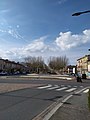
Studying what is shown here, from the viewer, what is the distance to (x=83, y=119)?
9.25m

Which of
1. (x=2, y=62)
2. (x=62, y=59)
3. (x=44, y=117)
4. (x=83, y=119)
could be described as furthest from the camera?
(x=62, y=59)

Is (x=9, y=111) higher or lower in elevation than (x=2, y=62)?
lower

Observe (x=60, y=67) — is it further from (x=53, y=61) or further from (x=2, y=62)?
(x=2, y=62)

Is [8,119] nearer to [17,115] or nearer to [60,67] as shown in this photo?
[17,115]

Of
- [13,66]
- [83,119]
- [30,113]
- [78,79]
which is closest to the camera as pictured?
[83,119]

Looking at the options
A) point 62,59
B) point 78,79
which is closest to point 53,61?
point 62,59

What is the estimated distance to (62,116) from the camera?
10.1 m

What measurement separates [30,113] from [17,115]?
806 millimetres

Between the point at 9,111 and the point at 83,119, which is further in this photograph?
the point at 9,111

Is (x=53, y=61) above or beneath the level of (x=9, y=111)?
above

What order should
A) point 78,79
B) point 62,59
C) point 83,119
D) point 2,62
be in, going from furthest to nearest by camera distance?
point 62,59 < point 2,62 < point 78,79 < point 83,119

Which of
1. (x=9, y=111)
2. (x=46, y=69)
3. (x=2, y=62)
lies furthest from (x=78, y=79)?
(x=46, y=69)

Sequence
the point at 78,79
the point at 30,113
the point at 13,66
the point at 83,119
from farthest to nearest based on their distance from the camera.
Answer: the point at 13,66, the point at 78,79, the point at 30,113, the point at 83,119

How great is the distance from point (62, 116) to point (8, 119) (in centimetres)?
216
